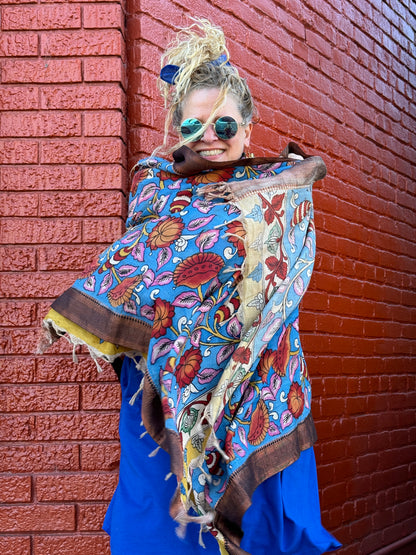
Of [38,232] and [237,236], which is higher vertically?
[38,232]

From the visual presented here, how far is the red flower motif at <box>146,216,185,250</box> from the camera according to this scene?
1856 millimetres

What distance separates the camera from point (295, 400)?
6.20 ft

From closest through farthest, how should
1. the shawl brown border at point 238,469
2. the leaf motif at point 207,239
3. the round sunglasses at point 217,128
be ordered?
1. the shawl brown border at point 238,469
2. the leaf motif at point 207,239
3. the round sunglasses at point 217,128

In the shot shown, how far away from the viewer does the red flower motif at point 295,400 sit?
73.7 inches

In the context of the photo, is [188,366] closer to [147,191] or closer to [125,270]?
[125,270]

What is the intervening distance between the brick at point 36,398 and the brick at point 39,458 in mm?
142

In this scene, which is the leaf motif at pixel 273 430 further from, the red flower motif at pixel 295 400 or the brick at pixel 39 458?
the brick at pixel 39 458

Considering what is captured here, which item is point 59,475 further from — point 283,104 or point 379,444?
point 379,444

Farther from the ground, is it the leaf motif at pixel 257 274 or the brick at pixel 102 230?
the brick at pixel 102 230

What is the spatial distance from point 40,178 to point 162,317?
1.17 meters

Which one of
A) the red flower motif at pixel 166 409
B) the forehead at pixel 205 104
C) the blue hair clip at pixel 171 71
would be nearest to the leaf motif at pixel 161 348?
Answer: the red flower motif at pixel 166 409

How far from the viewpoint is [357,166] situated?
4387 millimetres

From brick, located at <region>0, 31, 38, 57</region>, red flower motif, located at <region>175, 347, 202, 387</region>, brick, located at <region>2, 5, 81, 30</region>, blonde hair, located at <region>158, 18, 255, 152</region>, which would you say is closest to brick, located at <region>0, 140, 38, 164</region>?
brick, located at <region>0, 31, 38, 57</region>

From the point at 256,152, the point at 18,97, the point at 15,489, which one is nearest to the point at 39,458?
the point at 15,489
